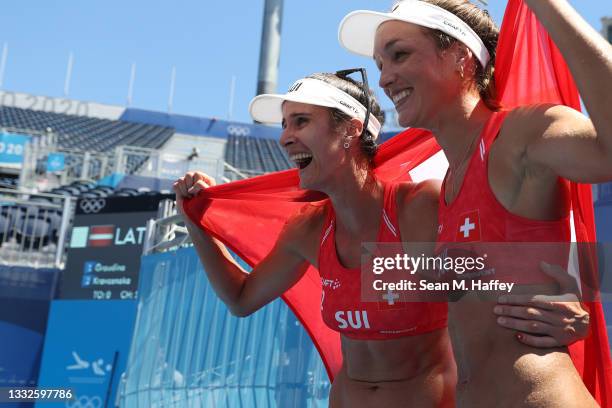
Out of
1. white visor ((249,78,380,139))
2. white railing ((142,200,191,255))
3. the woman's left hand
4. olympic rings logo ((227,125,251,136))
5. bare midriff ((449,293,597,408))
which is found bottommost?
bare midriff ((449,293,597,408))

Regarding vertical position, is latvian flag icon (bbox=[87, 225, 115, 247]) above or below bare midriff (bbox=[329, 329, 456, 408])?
above

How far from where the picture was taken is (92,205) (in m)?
11.0

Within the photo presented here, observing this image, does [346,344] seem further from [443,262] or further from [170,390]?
[170,390]

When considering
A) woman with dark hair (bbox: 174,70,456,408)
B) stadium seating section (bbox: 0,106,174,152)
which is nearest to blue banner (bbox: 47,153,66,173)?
stadium seating section (bbox: 0,106,174,152)

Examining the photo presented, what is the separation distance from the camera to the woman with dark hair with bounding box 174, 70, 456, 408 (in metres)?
2.26

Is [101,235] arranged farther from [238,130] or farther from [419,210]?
[238,130]

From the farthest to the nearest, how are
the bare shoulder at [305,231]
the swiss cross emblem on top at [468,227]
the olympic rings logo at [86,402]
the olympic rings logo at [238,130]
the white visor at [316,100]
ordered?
1. the olympic rings logo at [238,130]
2. the olympic rings logo at [86,402]
3. the bare shoulder at [305,231]
4. the white visor at [316,100]
5. the swiss cross emblem on top at [468,227]

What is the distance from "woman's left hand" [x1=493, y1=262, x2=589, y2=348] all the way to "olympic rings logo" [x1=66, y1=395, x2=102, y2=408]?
9122mm

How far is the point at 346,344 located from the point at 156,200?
8.46 metres

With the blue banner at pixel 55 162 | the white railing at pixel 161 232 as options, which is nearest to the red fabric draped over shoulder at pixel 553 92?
the white railing at pixel 161 232

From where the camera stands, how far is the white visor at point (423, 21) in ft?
6.06

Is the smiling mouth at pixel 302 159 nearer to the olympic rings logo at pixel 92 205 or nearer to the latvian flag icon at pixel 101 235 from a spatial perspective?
the latvian flag icon at pixel 101 235

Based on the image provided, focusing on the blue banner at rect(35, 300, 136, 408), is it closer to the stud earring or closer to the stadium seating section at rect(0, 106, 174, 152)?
the stud earring

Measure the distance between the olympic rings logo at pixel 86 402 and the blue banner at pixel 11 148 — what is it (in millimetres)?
9769
